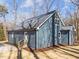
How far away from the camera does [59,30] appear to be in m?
22.6

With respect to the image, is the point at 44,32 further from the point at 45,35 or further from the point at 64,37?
the point at 64,37

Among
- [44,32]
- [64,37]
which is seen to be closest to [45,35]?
[44,32]

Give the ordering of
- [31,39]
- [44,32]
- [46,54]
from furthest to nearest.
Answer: [31,39]
[44,32]
[46,54]

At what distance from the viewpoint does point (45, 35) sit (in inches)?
812

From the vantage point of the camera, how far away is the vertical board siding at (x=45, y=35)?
64.8 ft

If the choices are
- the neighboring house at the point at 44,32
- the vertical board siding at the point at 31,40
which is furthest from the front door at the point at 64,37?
the vertical board siding at the point at 31,40

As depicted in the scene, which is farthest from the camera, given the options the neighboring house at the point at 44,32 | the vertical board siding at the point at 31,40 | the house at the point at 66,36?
the house at the point at 66,36

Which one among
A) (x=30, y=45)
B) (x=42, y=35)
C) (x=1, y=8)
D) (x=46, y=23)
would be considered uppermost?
(x=1, y=8)

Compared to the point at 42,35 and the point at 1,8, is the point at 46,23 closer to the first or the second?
the point at 42,35

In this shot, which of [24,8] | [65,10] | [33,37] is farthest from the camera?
[24,8]

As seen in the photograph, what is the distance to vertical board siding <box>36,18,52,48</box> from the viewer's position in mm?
19750

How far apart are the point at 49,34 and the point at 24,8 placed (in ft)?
105

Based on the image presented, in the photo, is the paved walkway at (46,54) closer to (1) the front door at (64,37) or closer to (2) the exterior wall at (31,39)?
(2) the exterior wall at (31,39)

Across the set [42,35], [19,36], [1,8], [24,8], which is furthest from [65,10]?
[42,35]
